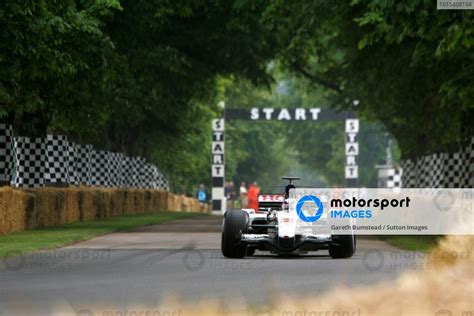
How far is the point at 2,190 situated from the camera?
2847cm

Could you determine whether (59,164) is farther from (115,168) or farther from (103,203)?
(115,168)

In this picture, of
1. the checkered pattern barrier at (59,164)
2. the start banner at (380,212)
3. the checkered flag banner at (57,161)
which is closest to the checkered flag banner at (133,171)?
the checkered pattern barrier at (59,164)

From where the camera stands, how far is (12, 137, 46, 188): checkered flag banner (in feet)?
124

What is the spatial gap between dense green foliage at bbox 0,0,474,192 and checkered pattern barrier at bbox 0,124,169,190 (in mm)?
534

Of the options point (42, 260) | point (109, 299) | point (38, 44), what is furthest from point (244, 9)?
point (109, 299)

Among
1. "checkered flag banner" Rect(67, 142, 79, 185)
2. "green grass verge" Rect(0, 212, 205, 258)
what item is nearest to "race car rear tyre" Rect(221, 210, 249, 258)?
"green grass verge" Rect(0, 212, 205, 258)

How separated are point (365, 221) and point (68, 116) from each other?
8154mm

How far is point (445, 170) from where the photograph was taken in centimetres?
4203

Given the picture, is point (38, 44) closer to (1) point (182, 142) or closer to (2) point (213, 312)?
(2) point (213, 312)

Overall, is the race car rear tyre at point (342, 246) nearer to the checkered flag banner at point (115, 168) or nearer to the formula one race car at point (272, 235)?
the formula one race car at point (272, 235)

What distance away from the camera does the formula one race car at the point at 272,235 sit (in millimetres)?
20141

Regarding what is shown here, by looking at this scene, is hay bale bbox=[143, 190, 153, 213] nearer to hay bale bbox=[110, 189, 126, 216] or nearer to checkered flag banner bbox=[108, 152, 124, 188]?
checkered flag banner bbox=[108, 152, 124, 188]

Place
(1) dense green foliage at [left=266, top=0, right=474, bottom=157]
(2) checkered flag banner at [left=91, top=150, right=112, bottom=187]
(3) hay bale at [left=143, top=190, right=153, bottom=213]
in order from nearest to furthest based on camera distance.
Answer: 1. (1) dense green foliage at [left=266, top=0, right=474, bottom=157]
2. (2) checkered flag banner at [left=91, top=150, right=112, bottom=187]
3. (3) hay bale at [left=143, top=190, right=153, bottom=213]

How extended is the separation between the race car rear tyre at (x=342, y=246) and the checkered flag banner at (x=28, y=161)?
59.8 ft
